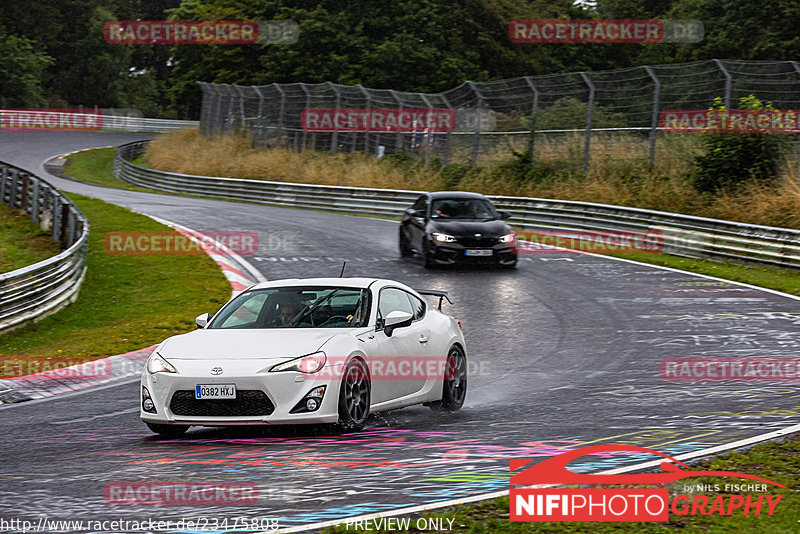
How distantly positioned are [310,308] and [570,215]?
18836mm

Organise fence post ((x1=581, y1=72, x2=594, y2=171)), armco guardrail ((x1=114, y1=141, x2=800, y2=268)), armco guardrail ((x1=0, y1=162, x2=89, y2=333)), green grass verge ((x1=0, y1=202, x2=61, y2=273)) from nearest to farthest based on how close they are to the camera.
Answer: armco guardrail ((x1=0, y1=162, x2=89, y2=333)) < green grass verge ((x1=0, y1=202, x2=61, y2=273)) < armco guardrail ((x1=114, y1=141, x2=800, y2=268)) < fence post ((x1=581, y1=72, x2=594, y2=171))

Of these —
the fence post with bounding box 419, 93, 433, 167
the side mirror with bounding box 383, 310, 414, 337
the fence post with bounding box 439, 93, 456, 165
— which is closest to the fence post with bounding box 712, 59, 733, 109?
the fence post with bounding box 439, 93, 456, 165

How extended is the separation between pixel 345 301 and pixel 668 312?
8203mm

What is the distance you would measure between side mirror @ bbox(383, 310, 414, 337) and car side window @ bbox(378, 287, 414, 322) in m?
0.22

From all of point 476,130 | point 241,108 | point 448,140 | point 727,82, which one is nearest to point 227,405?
point 727,82

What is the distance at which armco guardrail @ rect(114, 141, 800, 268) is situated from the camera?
70.7 ft

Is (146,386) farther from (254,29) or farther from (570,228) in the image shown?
(254,29)

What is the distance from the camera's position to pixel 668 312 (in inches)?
650

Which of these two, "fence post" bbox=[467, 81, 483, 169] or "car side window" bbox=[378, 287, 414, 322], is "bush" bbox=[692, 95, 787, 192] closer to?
"fence post" bbox=[467, 81, 483, 169]

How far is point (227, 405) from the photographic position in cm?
834

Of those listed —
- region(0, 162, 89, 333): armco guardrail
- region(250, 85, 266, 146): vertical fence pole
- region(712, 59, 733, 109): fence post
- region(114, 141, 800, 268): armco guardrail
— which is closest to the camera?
region(0, 162, 89, 333): armco guardrail

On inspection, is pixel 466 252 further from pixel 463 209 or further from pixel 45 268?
pixel 45 268

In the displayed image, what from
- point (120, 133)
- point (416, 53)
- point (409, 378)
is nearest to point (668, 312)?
point (409, 378)

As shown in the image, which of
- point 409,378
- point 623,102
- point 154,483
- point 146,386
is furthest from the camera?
point 623,102
